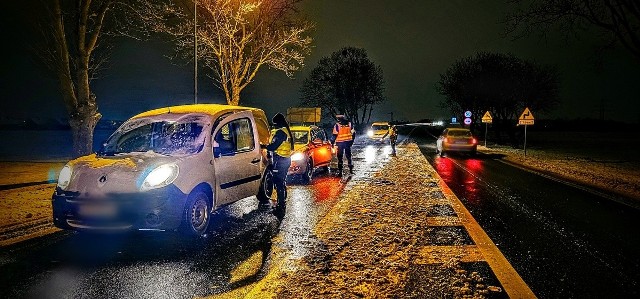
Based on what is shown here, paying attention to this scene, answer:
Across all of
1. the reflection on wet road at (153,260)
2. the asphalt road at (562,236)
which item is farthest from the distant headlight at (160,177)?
the asphalt road at (562,236)

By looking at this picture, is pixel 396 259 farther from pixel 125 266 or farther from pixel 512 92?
pixel 512 92

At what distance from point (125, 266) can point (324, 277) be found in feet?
7.49

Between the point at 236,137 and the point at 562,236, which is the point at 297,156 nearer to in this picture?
the point at 236,137

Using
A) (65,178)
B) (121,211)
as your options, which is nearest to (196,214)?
(121,211)

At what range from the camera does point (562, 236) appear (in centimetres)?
688

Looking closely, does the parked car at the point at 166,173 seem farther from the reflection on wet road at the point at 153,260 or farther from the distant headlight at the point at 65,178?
the reflection on wet road at the point at 153,260

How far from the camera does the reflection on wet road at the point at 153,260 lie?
4.61 m

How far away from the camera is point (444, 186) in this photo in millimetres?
12883

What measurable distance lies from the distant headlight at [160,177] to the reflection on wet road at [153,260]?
809 millimetres

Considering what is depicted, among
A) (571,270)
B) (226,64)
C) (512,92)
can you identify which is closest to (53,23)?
(226,64)

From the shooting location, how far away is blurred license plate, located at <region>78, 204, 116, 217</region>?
616 cm

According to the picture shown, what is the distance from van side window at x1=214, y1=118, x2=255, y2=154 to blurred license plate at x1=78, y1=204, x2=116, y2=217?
2.12 meters

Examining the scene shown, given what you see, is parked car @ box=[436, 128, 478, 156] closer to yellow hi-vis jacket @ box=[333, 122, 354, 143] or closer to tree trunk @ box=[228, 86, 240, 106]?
yellow hi-vis jacket @ box=[333, 122, 354, 143]

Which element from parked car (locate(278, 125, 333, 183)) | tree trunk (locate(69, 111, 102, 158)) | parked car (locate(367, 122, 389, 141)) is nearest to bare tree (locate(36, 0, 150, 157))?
tree trunk (locate(69, 111, 102, 158))
